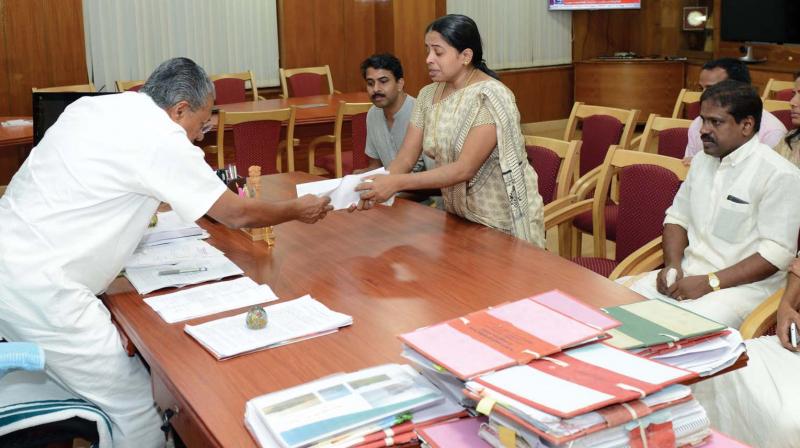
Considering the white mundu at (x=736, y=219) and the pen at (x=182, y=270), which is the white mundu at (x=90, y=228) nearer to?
the pen at (x=182, y=270)

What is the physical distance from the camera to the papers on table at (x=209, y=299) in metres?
2.34

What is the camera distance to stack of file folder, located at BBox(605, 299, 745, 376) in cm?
169

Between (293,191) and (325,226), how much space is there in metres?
0.67

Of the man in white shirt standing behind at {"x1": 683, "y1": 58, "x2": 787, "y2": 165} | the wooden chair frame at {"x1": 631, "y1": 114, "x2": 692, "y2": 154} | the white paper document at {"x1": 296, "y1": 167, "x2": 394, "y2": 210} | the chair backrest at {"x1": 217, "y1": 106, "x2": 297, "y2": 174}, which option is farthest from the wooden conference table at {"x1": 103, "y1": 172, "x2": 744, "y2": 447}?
the chair backrest at {"x1": 217, "y1": 106, "x2": 297, "y2": 174}

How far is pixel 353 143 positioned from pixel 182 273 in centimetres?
350

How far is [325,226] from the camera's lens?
3.23 metres

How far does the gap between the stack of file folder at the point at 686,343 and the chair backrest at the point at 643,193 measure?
176cm

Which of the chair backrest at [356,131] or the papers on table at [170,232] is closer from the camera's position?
the papers on table at [170,232]

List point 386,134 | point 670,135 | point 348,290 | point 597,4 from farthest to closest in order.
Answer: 1. point 597,4
2. point 670,135
3. point 386,134
4. point 348,290

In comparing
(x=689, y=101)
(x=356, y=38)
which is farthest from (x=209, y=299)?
(x=356, y=38)

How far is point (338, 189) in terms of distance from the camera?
300 centimetres

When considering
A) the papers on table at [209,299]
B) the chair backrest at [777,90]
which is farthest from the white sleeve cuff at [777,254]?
the chair backrest at [777,90]

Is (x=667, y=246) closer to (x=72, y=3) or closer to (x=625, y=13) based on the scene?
(x=72, y=3)

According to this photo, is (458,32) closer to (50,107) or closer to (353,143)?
(50,107)
